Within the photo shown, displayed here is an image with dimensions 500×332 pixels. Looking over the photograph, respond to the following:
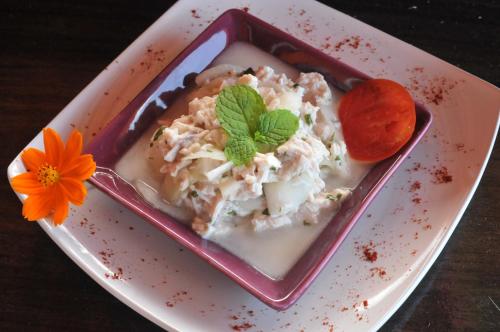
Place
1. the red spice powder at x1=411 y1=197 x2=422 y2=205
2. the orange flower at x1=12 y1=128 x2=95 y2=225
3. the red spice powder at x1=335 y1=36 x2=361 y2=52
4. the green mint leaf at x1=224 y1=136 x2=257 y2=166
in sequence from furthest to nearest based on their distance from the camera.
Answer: the red spice powder at x1=335 y1=36 x2=361 y2=52, the red spice powder at x1=411 y1=197 x2=422 y2=205, the orange flower at x1=12 y1=128 x2=95 y2=225, the green mint leaf at x1=224 y1=136 x2=257 y2=166

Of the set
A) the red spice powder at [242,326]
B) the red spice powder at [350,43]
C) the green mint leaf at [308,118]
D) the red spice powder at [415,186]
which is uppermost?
the green mint leaf at [308,118]

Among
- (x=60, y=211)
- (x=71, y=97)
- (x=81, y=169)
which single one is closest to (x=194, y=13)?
(x=71, y=97)

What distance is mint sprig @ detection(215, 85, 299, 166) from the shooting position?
1.48 metres

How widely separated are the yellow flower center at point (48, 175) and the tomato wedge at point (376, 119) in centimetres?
85

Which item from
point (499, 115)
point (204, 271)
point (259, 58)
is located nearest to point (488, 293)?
point (499, 115)

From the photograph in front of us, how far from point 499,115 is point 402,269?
0.59 meters

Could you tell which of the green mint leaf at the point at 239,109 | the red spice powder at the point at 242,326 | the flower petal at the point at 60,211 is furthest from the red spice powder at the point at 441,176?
the flower petal at the point at 60,211

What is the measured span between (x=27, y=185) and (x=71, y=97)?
1.62ft

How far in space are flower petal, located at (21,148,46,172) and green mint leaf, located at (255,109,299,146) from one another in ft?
2.11

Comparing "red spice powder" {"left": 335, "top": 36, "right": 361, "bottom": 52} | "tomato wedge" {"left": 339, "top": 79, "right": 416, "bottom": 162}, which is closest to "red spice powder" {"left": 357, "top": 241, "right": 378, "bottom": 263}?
"tomato wedge" {"left": 339, "top": 79, "right": 416, "bottom": 162}

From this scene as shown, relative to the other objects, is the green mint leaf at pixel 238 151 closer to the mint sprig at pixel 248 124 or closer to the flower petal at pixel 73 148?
the mint sprig at pixel 248 124

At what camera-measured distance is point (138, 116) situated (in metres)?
1.72

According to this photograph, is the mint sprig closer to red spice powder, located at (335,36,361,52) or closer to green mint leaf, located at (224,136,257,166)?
green mint leaf, located at (224,136,257,166)

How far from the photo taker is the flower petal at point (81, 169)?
1.57 metres
